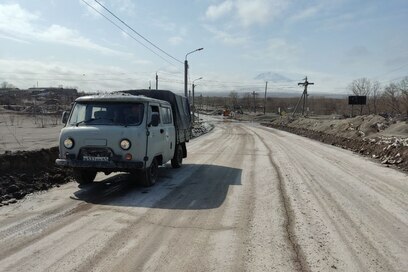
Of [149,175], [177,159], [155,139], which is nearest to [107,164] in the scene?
[149,175]

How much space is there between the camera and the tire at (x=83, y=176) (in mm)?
10547

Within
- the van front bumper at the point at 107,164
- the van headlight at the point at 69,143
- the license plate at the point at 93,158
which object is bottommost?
the van front bumper at the point at 107,164

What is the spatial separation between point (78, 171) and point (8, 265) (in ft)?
17.8

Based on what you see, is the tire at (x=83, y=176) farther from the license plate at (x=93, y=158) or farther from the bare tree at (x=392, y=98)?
the bare tree at (x=392, y=98)

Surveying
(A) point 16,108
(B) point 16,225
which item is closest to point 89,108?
(B) point 16,225

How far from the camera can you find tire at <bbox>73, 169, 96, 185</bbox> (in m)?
10.5

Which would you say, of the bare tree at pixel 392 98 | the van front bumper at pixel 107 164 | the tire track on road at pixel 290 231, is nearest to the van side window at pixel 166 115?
the van front bumper at pixel 107 164

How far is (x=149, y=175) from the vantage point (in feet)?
34.4

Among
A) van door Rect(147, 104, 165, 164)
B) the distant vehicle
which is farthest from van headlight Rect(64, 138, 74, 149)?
van door Rect(147, 104, 165, 164)

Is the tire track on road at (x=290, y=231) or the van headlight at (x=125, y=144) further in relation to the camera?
the van headlight at (x=125, y=144)

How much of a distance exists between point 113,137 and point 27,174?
125 inches

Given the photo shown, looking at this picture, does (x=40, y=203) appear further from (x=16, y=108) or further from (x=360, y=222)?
(x=16, y=108)

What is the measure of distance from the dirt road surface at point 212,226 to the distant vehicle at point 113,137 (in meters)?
0.61

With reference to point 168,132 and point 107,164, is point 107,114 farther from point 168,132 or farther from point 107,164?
point 168,132
